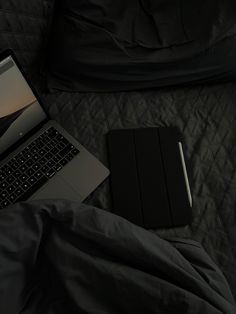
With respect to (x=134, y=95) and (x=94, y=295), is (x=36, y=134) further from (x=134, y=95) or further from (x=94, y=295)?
(x=94, y=295)

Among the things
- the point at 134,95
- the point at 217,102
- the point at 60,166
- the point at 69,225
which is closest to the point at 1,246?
the point at 69,225

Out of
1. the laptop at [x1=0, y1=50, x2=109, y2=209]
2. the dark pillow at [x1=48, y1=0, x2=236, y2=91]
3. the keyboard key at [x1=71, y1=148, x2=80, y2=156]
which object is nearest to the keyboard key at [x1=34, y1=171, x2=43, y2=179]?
the laptop at [x1=0, y1=50, x2=109, y2=209]

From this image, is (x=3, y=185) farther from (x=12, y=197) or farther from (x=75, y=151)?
(x=75, y=151)

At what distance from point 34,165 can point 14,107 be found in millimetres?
156

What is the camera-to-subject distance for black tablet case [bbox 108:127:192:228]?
84 centimetres

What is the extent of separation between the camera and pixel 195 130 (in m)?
0.97

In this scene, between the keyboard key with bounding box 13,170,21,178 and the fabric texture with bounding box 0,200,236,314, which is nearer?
the fabric texture with bounding box 0,200,236,314

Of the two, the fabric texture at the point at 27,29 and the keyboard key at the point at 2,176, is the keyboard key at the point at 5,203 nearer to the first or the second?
the keyboard key at the point at 2,176

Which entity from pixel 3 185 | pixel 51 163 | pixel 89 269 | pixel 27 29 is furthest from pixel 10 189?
pixel 27 29

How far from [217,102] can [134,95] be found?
0.81ft

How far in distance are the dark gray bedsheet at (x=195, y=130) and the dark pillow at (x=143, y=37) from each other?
80 millimetres

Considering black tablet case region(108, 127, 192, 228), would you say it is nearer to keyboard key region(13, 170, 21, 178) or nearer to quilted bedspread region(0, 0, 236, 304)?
quilted bedspread region(0, 0, 236, 304)

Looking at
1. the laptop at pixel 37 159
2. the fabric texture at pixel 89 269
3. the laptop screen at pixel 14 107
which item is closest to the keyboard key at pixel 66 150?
the laptop at pixel 37 159

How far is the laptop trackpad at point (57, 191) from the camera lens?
857mm
